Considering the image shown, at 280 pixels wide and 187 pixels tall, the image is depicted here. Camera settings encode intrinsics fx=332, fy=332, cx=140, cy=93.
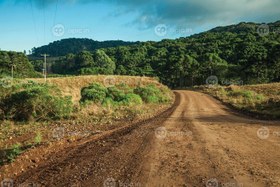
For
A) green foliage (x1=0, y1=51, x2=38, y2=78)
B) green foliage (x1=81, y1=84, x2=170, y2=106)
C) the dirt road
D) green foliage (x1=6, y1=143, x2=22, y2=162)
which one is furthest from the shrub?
green foliage (x1=0, y1=51, x2=38, y2=78)

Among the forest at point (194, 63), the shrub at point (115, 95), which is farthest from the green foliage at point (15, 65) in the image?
the shrub at point (115, 95)

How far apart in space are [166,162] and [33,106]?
47.0 feet

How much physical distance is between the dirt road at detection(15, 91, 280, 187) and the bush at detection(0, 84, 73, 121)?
862cm

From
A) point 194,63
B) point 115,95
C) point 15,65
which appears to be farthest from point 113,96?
point 194,63

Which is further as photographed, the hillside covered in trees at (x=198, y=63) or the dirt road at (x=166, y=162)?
the hillside covered in trees at (x=198, y=63)

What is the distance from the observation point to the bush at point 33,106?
70.7 feet

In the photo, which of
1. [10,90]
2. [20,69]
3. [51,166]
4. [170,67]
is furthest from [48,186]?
[170,67]

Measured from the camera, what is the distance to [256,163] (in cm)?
909

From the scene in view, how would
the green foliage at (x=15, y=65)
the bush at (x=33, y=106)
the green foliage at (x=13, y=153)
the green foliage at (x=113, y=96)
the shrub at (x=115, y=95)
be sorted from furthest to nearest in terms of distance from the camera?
the green foliage at (x=15, y=65)
the shrub at (x=115, y=95)
the green foliage at (x=113, y=96)
the bush at (x=33, y=106)
the green foliage at (x=13, y=153)

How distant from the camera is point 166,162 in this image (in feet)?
30.8

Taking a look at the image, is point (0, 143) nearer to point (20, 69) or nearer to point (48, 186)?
point (48, 186)

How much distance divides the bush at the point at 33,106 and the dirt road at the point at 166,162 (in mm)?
8617

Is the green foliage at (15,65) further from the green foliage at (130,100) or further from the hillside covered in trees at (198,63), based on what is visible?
the green foliage at (130,100)

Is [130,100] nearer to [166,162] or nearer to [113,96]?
[113,96]
